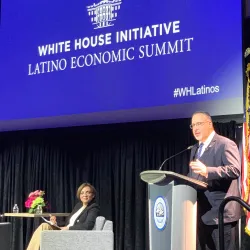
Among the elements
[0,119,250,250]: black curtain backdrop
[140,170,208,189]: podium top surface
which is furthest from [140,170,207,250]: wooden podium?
[0,119,250,250]: black curtain backdrop

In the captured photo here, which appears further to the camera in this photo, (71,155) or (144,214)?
(71,155)

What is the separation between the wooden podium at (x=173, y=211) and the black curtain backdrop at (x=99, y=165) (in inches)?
75.9

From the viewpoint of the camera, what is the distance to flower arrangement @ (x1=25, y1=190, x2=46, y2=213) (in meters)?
5.55

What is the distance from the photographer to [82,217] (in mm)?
4945

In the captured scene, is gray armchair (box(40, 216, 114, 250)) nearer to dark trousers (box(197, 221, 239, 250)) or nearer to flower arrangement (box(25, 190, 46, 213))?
dark trousers (box(197, 221, 239, 250))

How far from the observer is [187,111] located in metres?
4.64

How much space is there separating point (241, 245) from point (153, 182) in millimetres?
1848

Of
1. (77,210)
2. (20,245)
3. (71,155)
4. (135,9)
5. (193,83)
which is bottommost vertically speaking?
(20,245)

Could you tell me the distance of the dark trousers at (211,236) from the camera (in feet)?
10.6

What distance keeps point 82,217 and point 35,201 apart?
808mm

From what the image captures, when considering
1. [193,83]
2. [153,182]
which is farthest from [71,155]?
[153,182]

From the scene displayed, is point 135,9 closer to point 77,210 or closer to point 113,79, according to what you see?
point 113,79

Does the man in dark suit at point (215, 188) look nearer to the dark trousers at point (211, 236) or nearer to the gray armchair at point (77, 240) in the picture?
the dark trousers at point (211, 236)

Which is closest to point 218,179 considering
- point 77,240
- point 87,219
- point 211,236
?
point 211,236
